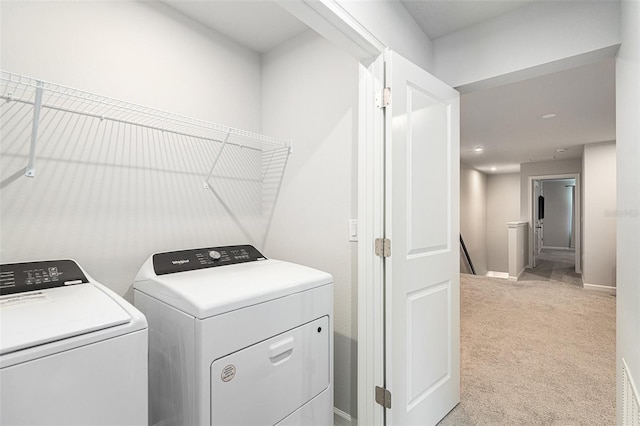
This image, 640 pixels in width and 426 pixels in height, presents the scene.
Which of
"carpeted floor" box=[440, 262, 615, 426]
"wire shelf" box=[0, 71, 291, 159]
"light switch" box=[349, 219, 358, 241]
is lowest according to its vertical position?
"carpeted floor" box=[440, 262, 615, 426]

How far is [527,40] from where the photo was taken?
64.9 inches

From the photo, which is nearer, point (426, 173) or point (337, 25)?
point (337, 25)

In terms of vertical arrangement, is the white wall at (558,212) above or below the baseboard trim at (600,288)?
above

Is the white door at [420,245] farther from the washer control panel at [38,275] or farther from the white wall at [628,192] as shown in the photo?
the washer control panel at [38,275]

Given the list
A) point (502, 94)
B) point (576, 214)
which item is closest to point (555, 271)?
point (576, 214)

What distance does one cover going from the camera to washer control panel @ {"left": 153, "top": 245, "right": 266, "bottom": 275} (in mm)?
1509

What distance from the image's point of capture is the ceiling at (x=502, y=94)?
173cm

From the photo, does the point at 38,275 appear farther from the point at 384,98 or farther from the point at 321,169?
the point at 384,98

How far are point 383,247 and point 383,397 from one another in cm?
73

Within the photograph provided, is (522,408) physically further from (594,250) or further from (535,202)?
(535,202)

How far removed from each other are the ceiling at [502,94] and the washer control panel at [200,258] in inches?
54.4

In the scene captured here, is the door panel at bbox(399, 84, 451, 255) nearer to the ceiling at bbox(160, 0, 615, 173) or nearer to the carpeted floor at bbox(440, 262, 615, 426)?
the ceiling at bbox(160, 0, 615, 173)

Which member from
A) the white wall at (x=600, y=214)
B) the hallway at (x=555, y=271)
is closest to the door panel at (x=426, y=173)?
the white wall at (x=600, y=214)

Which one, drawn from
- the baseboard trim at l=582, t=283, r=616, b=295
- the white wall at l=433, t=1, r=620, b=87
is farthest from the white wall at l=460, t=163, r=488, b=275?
the white wall at l=433, t=1, r=620, b=87
